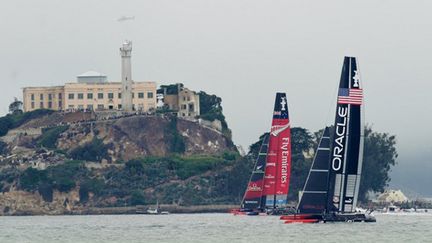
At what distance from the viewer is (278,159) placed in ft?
415

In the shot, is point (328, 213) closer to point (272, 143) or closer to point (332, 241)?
point (332, 241)

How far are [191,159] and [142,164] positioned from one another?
8.06m

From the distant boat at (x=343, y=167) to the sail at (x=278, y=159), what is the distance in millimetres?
30874

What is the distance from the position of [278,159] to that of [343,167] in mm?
34046

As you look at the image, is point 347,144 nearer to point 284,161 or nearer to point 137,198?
point 284,161

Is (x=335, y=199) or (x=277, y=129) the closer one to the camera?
(x=335, y=199)

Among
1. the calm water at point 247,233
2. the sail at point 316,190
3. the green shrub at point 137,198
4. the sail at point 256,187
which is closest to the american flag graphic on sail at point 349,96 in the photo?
the sail at point 316,190

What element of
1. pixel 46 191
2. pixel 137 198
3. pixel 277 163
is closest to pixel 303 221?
pixel 277 163

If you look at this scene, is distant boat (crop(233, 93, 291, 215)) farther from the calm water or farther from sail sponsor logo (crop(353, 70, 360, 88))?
sail sponsor logo (crop(353, 70, 360, 88))

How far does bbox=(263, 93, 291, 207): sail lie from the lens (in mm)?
125250

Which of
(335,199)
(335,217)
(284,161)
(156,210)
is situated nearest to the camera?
(335,199)

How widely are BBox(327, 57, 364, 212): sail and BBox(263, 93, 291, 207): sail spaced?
1278 inches

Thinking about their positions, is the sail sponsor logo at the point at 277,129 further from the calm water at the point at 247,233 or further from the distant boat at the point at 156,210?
the distant boat at the point at 156,210

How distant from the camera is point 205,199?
599ft
